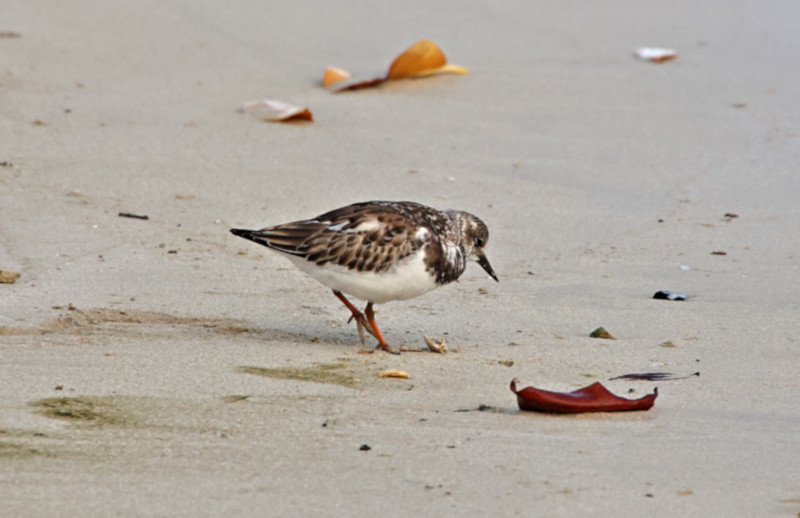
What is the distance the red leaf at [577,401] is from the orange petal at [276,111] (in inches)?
133

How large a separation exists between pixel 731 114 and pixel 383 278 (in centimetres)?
350

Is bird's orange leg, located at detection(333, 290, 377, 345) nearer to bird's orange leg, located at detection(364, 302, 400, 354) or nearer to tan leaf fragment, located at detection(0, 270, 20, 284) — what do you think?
bird's orange leg, located at detection(364, 302, 400, 354)

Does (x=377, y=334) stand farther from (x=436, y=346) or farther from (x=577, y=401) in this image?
(x=577, y=401)

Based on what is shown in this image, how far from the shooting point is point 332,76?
678 cm

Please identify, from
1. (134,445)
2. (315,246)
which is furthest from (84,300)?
(134,445)

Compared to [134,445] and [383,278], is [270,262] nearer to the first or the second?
[383,278]

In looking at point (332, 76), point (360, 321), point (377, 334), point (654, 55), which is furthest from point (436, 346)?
point (654, 55)

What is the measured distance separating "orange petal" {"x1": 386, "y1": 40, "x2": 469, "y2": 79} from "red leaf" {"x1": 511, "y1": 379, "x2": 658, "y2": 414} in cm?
401

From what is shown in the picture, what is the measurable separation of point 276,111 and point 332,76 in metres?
0.63

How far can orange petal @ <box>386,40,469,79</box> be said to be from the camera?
6.89 m

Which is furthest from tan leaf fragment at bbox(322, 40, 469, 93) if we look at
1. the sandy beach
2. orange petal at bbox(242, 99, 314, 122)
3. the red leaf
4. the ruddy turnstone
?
the red leaf

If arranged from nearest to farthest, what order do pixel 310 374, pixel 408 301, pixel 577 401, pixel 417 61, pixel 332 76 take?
pixel 577 401
pixel 310 374
pixel 408 301
pixel 332 76
pixel 417 61

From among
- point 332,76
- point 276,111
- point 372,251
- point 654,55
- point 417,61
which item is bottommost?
point 372,251

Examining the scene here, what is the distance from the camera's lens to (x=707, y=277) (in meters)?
4.74
